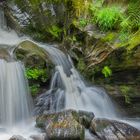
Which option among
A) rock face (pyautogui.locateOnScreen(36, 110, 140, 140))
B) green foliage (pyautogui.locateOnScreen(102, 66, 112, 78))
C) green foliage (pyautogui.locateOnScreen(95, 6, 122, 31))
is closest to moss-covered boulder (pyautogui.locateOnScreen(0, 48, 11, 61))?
rock face (pyautogui.locateOnScreen(36, 110, 140, 140))

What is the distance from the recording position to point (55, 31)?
1140 centimetres

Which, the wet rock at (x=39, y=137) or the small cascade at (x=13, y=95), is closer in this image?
the wet rock at (x=39, y=137)

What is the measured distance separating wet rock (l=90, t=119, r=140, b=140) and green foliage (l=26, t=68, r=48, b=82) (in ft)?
7.08

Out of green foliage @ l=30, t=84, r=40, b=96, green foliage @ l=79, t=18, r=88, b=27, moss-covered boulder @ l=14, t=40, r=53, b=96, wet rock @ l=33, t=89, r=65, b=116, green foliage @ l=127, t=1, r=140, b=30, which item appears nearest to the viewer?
wet rock @ l=33, t=89, r=65, b=116

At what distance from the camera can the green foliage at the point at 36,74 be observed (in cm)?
898

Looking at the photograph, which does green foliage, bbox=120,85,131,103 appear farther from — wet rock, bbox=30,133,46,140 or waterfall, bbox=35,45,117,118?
wet rock, bbox=30,133,46,140

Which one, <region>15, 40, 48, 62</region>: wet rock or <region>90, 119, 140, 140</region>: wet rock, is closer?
<region>90, 119, 140, 140</region>: wet rock

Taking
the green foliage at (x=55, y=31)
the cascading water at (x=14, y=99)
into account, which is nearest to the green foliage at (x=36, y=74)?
the cascading water at (x=14, y=99)

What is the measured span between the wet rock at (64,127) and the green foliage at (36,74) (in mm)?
1815

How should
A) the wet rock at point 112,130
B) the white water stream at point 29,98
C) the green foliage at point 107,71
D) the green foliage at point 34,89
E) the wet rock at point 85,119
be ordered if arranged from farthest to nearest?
1. the green foliage at point 34,89
2. the green foliage at point 107,71
3. the white water stream at point 29,98
4. the wet rock at point 85,119
5. the wet rock at point 112,130

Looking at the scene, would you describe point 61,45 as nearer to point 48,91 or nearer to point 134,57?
point 48,91

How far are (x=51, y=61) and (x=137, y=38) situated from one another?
7.76 feet

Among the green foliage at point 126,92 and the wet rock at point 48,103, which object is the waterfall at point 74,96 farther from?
the green foliage at point 126,92

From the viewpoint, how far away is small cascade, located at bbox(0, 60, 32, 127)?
8.34 metres
